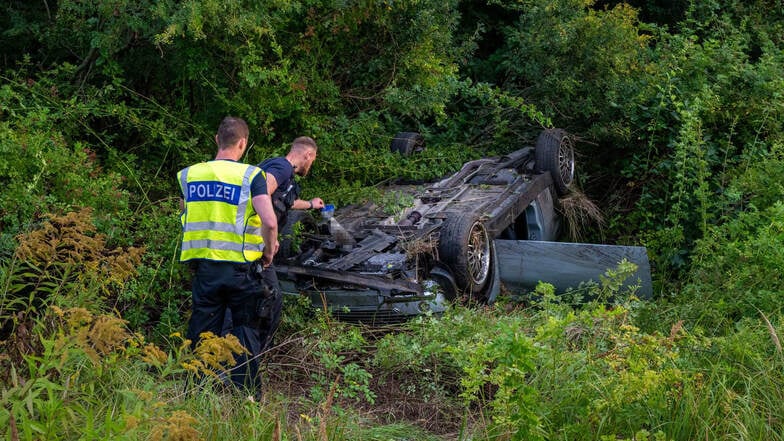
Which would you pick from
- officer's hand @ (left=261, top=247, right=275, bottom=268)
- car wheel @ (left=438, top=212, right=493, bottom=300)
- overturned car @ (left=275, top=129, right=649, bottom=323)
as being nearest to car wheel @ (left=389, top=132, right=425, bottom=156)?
overturned car @ (left=275, top=129, right=649, bottom=323)

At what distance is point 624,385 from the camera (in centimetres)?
398

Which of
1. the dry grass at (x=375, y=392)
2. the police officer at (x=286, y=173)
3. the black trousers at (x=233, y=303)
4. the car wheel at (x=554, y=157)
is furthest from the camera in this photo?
the car wheel at (x=554, y=157)

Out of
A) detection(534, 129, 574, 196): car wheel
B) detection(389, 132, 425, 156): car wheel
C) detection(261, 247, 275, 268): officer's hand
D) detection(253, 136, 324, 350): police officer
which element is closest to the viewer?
detection(261, 247, 275, 268): officer's hand

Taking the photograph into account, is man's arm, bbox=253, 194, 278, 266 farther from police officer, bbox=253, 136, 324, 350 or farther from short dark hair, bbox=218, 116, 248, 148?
short dark hair, bbox=218, 116, 248, 148

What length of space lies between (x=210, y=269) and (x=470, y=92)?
5.29 m

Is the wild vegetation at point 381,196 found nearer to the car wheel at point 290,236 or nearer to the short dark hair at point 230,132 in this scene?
the car wheel at point 290,236

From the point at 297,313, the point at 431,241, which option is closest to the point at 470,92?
the point at 431,241

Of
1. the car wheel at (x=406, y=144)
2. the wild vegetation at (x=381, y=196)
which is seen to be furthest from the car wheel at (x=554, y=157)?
the car wheel at (x=406, y=144)

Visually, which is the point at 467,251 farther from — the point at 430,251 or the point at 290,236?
the point at 290,236

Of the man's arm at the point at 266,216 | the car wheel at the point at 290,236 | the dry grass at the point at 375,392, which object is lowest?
the dry grass at the point at 375,392

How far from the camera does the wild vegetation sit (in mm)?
3832

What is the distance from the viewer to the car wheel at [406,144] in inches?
368

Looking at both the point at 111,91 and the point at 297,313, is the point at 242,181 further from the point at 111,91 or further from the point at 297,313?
the point at 111,91

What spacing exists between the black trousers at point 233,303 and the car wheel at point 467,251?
1828 mm
